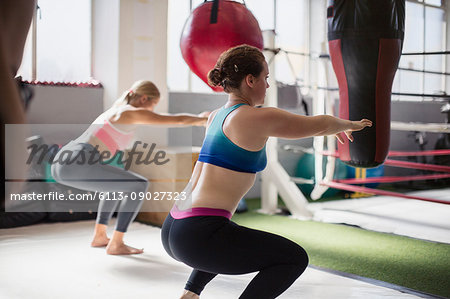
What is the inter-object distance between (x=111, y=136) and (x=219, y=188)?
1794 mm

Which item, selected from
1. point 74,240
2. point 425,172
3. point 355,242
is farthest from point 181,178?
point 425,172

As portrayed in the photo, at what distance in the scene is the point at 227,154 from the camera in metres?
1.63

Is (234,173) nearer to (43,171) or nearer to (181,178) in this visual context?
(181,178)

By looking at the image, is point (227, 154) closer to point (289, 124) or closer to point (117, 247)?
point (289, 124)

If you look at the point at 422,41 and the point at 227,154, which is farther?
the point at 422,41

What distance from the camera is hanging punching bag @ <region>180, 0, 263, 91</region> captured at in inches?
103

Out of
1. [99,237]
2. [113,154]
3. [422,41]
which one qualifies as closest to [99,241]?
[99,237]

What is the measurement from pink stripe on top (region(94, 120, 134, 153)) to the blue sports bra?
1.68 m

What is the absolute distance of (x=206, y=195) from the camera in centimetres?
164

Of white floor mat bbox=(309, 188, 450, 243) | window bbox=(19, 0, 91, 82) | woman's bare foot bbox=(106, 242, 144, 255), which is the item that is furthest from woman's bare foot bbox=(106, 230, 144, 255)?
window bbox=(19, 0, 91, 82)

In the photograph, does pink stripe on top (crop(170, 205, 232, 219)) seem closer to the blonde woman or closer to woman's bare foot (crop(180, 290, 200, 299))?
woman's bare foot (crop(180, 290, 200, 299))

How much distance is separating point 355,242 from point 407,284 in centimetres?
105

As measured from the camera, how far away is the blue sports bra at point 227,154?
1.63 metres

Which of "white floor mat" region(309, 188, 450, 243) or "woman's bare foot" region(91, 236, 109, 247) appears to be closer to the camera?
"woman's bare foot" region(91, 236, 109, 247)
